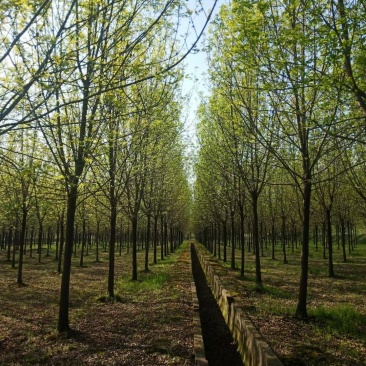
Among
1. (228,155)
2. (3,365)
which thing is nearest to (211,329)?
(3,365)

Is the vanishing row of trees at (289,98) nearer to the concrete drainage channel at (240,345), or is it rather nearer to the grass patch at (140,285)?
the concrete drainage channel at (240,345)

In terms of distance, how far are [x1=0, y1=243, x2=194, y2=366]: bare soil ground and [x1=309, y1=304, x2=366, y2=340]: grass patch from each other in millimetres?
3281

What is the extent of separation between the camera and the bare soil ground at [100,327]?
629cm

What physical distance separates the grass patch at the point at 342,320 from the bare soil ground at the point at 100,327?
3.28 m

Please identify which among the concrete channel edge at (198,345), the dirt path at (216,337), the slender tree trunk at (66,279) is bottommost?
the dirt path at (216,337)

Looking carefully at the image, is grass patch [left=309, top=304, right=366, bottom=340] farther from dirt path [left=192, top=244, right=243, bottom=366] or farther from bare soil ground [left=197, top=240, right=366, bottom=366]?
dirt path [left=192, top=244, right=243, bottom=366]

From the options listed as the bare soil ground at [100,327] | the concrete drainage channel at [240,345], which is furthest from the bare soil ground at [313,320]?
the bare soil ground at [100,327]

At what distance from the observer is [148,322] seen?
849cm

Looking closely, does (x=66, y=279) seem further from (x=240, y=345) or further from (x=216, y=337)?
(x=240, y=345)

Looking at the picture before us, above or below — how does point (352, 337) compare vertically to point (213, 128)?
below

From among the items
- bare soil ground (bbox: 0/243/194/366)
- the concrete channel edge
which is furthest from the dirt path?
bare soil ground (bbox: 0/243/194/366)

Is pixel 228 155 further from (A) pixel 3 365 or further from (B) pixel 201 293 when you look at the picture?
(A) pixel 3 365

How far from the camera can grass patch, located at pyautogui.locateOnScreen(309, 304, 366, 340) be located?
768 cm

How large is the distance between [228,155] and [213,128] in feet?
7.65
